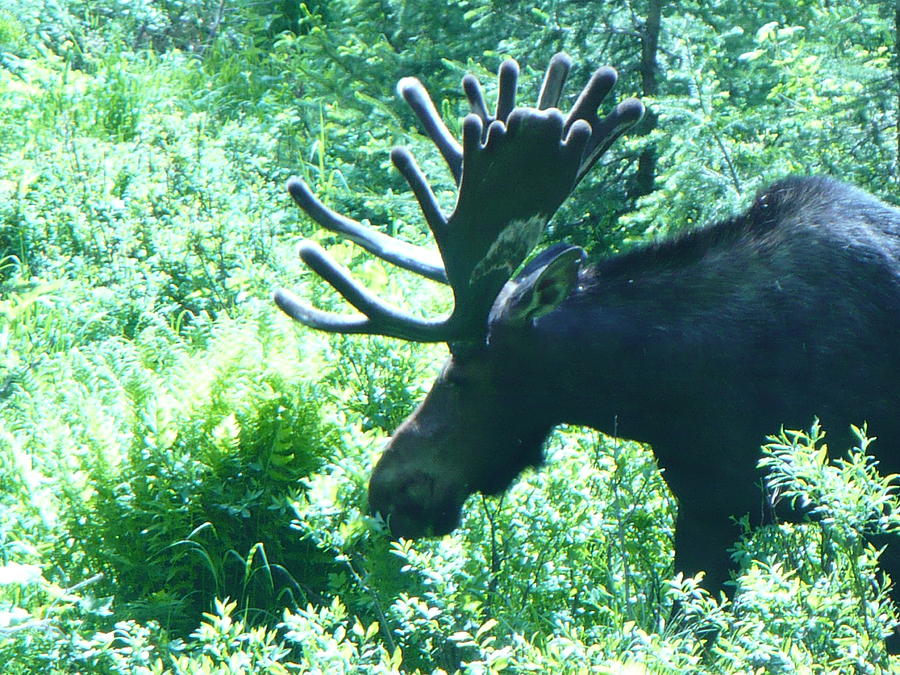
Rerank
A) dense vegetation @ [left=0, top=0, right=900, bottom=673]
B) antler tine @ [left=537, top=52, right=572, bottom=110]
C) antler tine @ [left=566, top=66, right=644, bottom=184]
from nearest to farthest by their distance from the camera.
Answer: dense vegetation @ [left=0, top=0, right=900, bottom=673] < antler tine @ [left=566, top=66, right=644, bottom=184] < antler tine @ [left=537, top=52, right=572, bottom=110]

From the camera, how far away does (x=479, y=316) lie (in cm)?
407

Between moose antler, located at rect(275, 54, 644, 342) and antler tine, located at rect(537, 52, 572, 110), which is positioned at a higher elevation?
antler tine, located at rect(537, 52, 572, 110)

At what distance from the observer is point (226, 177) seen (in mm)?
7305

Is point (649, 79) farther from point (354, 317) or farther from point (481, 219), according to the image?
point (354, 317)

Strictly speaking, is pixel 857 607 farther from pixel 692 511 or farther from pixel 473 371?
pixel 473 371

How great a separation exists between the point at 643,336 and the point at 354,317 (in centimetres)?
99

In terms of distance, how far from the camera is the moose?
13.0 ft

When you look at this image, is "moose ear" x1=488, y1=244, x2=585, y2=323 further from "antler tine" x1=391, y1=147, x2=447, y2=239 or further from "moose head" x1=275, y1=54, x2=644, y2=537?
"antler tine" x1=391, y1=147, x2=447, y2=239

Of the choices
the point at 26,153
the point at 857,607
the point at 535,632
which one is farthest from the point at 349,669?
the point at 26,153

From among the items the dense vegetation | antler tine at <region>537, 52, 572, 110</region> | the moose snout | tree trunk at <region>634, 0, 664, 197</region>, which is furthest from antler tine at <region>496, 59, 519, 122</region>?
tree trunk at <region>634, 0, 664, 197</region>

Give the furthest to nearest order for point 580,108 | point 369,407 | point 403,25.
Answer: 1. point 403,25
2. point 369,407
3. point 580,108

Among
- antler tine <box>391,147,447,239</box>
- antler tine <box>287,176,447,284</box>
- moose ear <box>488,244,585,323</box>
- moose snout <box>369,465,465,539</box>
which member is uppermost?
antler tine <box>391,147,447,239</box>

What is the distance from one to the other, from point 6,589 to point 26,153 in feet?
13.4

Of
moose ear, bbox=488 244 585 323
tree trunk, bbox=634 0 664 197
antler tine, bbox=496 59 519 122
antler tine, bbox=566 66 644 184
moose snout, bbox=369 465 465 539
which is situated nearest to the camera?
moose ear, bbox=488 244 585 323
